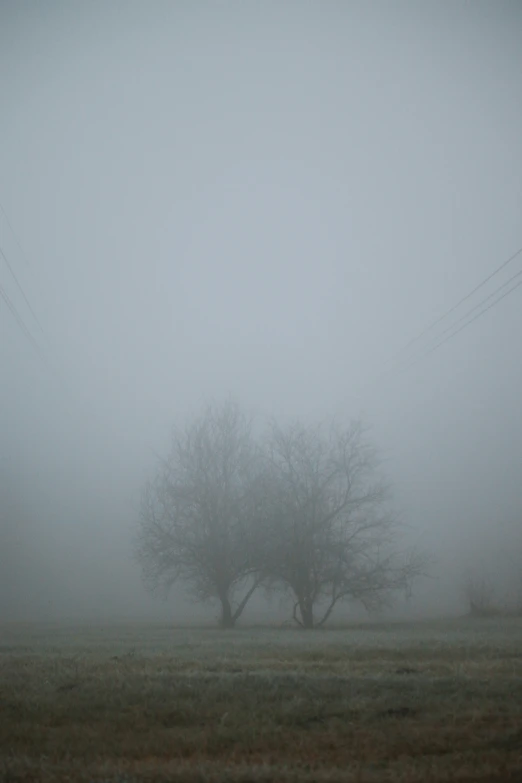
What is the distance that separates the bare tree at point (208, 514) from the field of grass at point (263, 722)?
22.7 metres

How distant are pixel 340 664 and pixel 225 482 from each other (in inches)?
984

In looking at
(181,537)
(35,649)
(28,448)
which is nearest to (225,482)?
(181,537)

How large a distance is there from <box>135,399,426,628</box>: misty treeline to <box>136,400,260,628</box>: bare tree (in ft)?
0.20

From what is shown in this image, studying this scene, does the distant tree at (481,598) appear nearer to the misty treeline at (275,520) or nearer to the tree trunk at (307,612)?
the misty treeline at (275,520)

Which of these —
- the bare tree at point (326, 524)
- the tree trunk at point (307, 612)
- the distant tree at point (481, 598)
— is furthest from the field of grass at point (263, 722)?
the distant tree at point (481, 598)

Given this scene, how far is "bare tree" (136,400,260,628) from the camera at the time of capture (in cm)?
3762

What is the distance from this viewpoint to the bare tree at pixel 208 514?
37625 mm

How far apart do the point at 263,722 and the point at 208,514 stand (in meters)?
29.1

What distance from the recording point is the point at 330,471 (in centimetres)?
3841

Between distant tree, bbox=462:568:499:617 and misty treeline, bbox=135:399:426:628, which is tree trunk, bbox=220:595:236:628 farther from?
distant tree, bbox=462:568:499:617

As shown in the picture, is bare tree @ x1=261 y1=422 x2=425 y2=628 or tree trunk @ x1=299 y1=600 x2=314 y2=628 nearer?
bare tree @ x1=261 y1=422 x2=425 y2=628

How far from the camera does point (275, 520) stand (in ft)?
120

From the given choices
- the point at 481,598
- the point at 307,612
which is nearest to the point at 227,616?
the point at 307,612

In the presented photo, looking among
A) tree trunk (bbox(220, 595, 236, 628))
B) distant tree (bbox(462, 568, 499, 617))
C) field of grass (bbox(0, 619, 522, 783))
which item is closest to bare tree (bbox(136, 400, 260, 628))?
tree trunk (bbox(220, 595, 236, 628))
